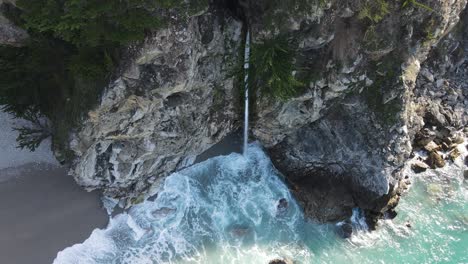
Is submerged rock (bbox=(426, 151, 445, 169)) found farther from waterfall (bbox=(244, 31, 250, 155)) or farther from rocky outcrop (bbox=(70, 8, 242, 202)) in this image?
rocky outcrop (bbox=(70, 8, 242, 202))

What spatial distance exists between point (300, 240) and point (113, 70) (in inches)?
567

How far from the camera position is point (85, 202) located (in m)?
20.7

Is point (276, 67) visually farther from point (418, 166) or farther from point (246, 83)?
point (418, 166)


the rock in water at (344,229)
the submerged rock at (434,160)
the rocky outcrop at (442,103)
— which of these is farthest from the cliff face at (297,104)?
the submerged rock at (434,160)

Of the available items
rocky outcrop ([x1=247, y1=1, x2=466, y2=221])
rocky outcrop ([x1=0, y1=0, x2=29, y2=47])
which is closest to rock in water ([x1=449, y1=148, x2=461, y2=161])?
rocky outcrop ([x1=247, y1=1, x2=466, y2=221])

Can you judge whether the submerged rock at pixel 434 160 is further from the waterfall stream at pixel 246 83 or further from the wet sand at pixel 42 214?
the wet sand at pixel 42 214

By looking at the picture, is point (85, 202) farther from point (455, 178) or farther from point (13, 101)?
point (455, 178)

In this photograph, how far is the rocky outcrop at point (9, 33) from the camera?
48.4 ft

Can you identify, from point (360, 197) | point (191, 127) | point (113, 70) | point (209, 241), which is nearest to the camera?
point (113, 70)

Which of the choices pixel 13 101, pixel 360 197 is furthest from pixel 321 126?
pixel 13 101

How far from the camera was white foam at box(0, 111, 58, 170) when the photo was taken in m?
20.1

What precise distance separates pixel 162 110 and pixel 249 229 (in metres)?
9.07

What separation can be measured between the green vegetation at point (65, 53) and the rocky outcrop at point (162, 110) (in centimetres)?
80

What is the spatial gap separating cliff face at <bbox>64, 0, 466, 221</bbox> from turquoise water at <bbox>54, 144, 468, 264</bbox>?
4.12 ft
